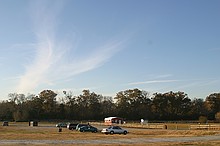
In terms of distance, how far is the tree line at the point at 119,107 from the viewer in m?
149

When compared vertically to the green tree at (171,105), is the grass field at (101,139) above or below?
below

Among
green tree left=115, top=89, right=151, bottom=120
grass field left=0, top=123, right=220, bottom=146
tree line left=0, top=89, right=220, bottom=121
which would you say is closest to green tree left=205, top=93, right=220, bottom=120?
tree line left=0, top=89, right=220, bottom=121

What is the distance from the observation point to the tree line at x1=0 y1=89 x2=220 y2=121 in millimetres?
149375

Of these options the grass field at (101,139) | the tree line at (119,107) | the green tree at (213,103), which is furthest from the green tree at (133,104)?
the grass field at (101,139)

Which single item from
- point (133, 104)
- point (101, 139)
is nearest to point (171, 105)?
point (133, 104)

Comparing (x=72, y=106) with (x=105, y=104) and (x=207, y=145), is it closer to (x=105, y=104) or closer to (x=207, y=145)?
(x=105, y=104)

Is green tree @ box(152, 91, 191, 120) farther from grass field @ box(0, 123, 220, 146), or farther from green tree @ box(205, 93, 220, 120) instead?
grass field @ box(0, 123, 220, 146)

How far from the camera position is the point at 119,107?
524ft

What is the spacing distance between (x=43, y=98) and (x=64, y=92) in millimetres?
13288

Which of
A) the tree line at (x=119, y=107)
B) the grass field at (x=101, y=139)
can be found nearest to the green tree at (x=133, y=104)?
the tree line at (x=119, y=107)

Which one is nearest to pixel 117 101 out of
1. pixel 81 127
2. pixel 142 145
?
pixel 81 127

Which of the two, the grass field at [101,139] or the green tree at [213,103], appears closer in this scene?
the grass field at [101,139]

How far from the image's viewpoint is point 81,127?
217 feet

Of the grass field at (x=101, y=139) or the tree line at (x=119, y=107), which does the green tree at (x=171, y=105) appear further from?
the grass field at (x=101, y=139)
